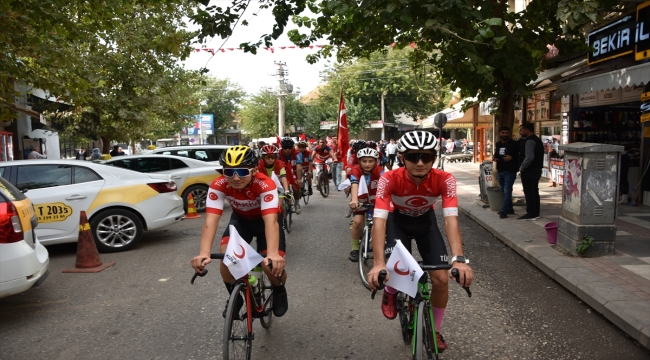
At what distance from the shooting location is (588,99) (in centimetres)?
1348

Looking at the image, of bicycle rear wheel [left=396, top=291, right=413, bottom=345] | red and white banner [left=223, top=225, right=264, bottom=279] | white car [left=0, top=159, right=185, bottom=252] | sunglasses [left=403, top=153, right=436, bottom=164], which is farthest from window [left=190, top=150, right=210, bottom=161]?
sunglasses [left=403, top=153, right=436, bottom=164]

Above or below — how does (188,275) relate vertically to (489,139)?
below

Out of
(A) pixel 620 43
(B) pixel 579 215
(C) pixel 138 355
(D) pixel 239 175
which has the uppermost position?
(A) pixel 620 43

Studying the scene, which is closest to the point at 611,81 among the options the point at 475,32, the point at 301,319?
the point at 475,32

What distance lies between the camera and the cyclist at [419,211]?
3.68 m

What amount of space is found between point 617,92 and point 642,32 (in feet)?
11.0

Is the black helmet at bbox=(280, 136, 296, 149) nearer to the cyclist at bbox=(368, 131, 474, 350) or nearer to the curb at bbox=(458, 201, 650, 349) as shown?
the curb at bbox=(458, 201, 650, 349)

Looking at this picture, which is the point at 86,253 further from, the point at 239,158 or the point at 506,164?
the point at 506,164

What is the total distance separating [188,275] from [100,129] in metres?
12.9

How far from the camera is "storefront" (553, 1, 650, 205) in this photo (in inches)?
352

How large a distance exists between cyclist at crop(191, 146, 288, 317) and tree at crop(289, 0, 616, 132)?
410 cm

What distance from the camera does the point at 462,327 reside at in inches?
188

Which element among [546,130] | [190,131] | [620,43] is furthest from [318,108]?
[620,43]

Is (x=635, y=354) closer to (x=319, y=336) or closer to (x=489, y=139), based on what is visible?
(x=319, y=336)
